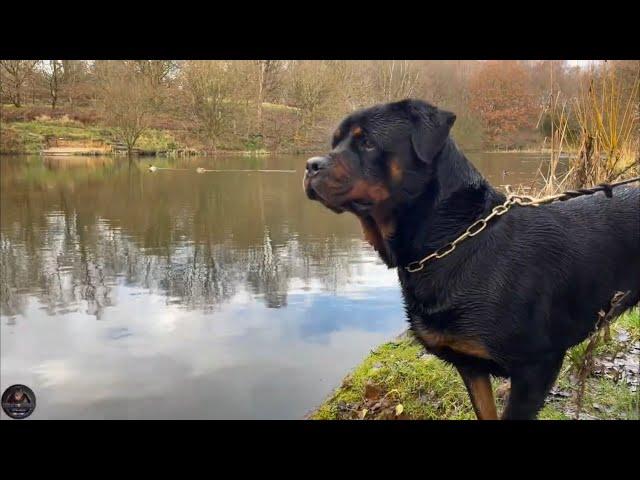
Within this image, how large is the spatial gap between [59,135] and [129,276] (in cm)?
409

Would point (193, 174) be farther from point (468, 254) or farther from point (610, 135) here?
point (468, 254)

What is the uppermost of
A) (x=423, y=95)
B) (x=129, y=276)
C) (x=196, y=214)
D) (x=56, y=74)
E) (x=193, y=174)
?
(x=56, y=74)

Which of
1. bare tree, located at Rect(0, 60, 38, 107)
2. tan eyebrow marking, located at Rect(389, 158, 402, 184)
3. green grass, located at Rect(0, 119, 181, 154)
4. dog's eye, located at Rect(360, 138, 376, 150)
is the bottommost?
tan eyebrow marking, located at Rect(389, 158, 402, 184)

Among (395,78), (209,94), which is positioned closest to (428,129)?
(395,78)

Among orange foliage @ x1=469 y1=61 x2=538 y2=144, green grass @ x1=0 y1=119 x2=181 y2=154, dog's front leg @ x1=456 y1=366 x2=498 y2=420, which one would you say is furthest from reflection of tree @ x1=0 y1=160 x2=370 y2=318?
dog's front leg @ x1=456 y1=366 x2=498 y2=420

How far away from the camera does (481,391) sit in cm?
228

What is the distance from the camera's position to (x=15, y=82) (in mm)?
5863

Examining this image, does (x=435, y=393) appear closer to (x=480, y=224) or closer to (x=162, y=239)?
(x=480, y=224)

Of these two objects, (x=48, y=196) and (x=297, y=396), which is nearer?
(x=297, y=396)

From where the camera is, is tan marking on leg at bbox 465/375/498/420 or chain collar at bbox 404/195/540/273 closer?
chain collar at bbox 404/195/540/273

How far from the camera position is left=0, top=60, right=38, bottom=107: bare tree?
15.2ft

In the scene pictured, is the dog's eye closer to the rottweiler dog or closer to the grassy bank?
the rottweiler dog

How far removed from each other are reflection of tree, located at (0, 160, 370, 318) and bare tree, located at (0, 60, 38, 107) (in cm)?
151
